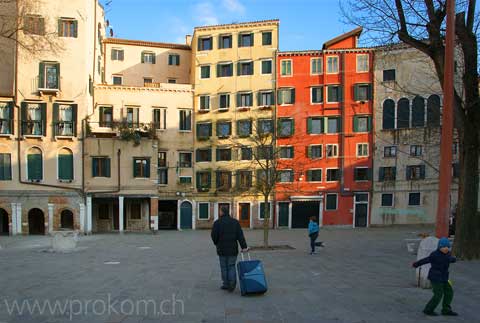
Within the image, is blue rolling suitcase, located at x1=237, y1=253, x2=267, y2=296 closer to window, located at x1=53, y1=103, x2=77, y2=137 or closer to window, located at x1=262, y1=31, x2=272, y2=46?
window, located at x1=53, y1=103, x2=77, y2=137

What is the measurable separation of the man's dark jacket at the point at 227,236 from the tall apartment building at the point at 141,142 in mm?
26520

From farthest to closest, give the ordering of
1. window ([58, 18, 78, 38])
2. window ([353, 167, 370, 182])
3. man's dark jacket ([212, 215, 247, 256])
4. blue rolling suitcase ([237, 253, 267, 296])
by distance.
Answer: window ([353, 167, 370, 182]), window ([58, 18, 78, 38]), man's dark jacket ([212, 215, 247, 256]), blue rolling suitcase ([237, 253, 267, 296])

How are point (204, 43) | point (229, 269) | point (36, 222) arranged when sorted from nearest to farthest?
point (229, 269), point (36, 222), point (204, 43)

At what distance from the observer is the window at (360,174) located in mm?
39750

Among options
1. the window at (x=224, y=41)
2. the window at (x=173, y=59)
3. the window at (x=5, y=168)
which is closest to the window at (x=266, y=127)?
the window at (x=224, y=41)

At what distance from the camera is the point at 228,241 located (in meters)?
8.14

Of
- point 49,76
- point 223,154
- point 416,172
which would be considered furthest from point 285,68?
point 49,76

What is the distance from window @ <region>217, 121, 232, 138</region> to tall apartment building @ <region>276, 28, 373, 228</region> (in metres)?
5.27

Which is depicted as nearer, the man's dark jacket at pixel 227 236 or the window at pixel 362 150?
the man's dark jacket at pixel 227 236

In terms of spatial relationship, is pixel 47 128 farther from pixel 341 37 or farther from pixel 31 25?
pixel 341 37

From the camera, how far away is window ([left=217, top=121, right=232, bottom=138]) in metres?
41.4

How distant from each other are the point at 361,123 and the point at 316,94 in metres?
5.36

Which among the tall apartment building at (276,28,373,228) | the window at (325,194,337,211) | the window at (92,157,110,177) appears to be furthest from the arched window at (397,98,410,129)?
the window at (92,157,110,177)

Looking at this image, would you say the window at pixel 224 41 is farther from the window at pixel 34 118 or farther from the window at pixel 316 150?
the window at pixel 34 118
